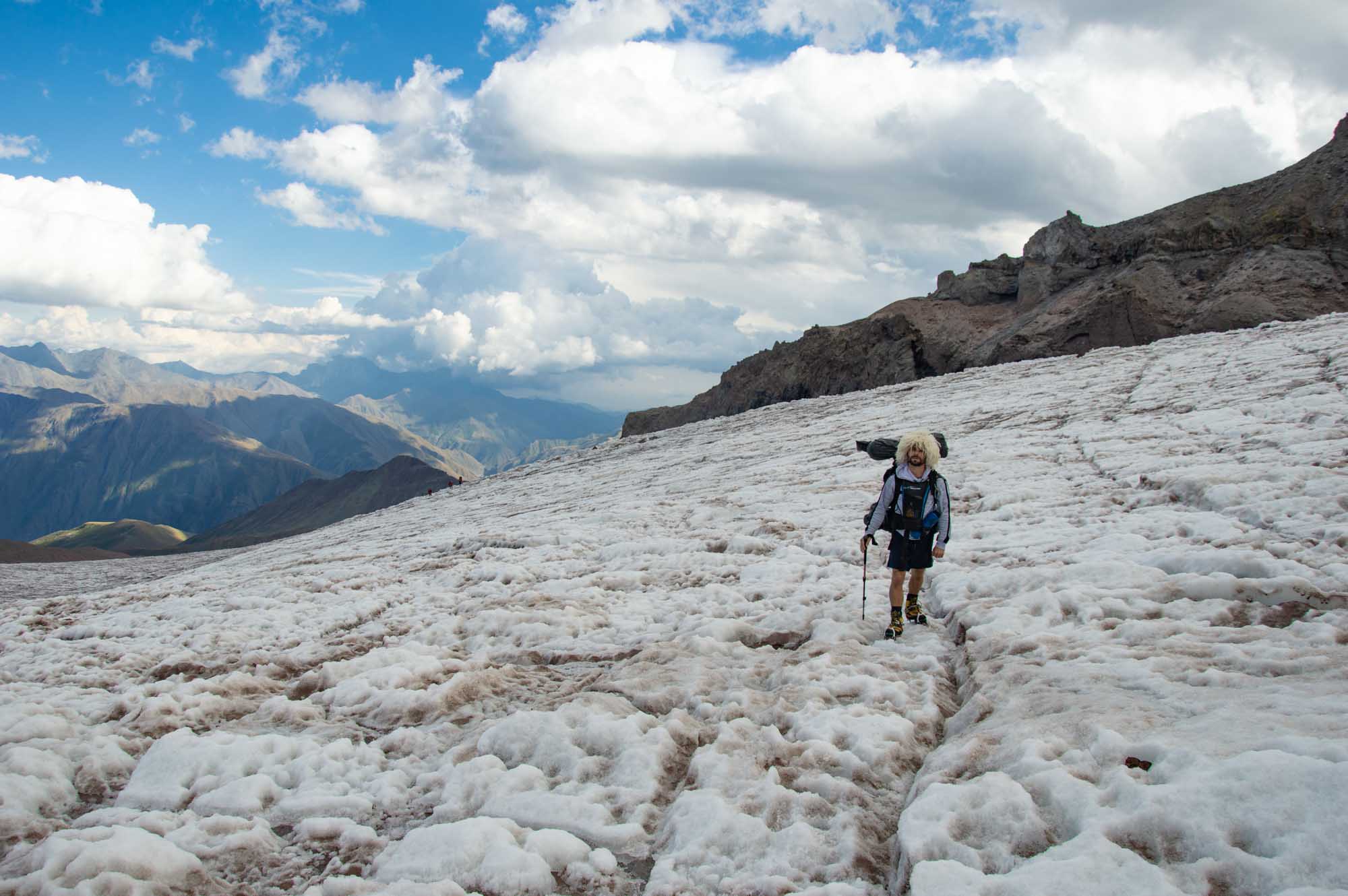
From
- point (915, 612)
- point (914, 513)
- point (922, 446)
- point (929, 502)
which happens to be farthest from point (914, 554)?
point (922, 446)

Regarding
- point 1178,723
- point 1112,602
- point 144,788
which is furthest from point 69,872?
point 1112,602

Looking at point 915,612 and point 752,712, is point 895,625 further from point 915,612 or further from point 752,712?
point 752,712

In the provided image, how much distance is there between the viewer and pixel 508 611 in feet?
39.5

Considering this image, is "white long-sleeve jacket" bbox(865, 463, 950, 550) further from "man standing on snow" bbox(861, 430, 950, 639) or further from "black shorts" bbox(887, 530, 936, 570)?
"black shorts" bbox(887, 530, 936, 570)

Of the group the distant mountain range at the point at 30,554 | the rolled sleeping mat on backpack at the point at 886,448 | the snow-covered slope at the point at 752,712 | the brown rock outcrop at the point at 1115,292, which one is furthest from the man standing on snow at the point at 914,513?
the distant mountain range at the point at 30,554

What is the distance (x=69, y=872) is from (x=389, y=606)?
7.93m

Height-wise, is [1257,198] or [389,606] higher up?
[1257,198]

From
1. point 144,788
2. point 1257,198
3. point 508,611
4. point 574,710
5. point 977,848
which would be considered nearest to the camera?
point 977,848

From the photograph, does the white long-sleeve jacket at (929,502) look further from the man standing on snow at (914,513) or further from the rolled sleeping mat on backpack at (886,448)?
the rolled sleeping mat on backpack at (886,448)

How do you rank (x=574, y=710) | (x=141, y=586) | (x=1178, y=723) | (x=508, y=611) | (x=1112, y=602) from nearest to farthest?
(x=1178, y=723), (x=574, y=710), (x=1112, y=602), (x=508, y=611), (x=141, y=586)

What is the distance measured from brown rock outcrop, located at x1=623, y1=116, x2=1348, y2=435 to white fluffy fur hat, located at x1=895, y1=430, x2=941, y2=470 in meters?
49.9

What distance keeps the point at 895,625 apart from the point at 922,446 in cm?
237

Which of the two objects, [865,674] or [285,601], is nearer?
[865,674]

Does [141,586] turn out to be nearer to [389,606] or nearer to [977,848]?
[389,606]
